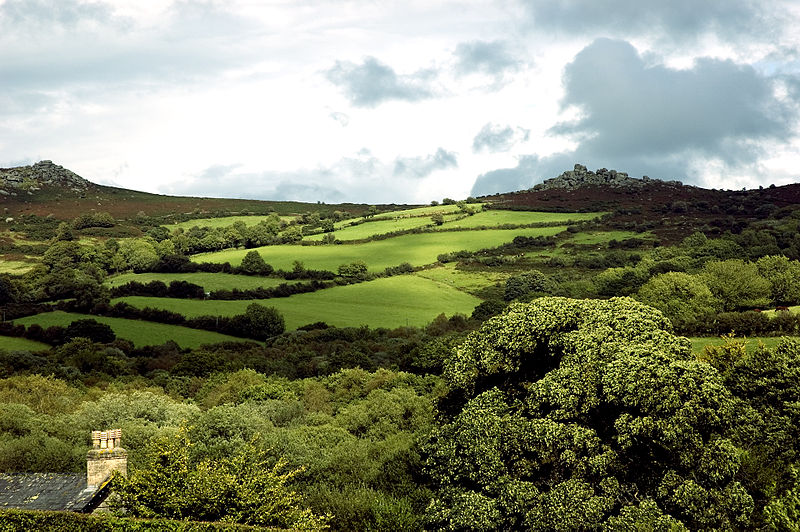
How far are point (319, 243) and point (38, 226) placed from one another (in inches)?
3470

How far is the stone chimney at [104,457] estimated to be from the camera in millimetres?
A: 22484

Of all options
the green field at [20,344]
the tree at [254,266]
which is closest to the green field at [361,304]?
the tree at [254,266]

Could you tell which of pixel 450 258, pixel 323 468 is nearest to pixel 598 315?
pixel 323 468

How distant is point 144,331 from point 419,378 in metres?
49.9

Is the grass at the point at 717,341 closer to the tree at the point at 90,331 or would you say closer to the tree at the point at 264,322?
the tree at the point at 264,322

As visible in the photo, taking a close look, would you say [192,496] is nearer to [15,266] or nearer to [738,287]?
[738,287]

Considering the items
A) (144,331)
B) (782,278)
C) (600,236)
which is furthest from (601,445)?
(600,236)

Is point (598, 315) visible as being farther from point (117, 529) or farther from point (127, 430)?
point (127, 430)

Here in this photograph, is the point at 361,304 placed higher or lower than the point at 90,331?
higher

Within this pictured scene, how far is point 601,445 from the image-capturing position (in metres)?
23.6

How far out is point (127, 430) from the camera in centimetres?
4034

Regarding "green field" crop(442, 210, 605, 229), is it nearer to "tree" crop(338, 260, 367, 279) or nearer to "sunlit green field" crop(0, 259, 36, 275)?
"tree" crop(338, 260, 367, 279)

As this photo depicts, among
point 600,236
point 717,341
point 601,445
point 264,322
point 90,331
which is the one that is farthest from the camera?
point 600,236

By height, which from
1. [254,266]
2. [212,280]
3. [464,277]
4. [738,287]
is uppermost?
[254,266]
